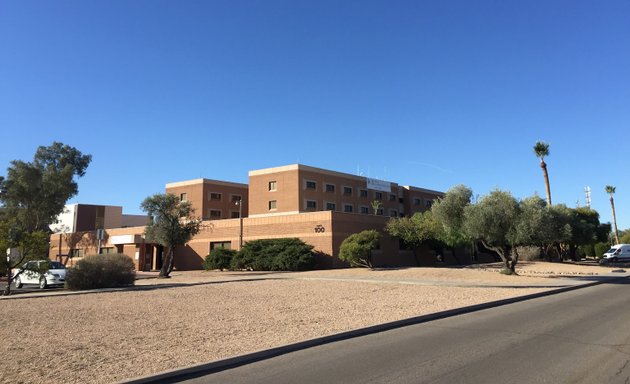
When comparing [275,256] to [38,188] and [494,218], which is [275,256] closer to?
[494,218]

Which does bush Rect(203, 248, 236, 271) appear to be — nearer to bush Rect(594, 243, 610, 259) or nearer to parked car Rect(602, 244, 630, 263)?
parked car Rect(602, 244, 630, 263)

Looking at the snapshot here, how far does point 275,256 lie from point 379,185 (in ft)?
112

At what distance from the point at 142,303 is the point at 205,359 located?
28.8 feet

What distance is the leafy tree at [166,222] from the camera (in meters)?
34.8

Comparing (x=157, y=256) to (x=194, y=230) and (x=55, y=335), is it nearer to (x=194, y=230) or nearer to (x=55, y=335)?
(x=194, y=230)

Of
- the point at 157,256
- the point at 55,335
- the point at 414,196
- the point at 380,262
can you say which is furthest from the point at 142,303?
the point at 414,196

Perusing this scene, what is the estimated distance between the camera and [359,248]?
36594 mm

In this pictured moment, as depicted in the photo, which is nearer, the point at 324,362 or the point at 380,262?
the point at 324,362

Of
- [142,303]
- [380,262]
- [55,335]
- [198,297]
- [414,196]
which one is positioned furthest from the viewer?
[414,196]

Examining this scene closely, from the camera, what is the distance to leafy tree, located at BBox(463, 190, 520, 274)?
27094 millimetres

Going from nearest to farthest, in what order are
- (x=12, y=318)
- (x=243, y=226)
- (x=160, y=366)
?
(x=160, y=366), (x=12, y=318), (x=243, y=226)

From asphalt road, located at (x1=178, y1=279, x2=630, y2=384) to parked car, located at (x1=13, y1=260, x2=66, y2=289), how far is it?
15865mm

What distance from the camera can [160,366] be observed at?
7.31m

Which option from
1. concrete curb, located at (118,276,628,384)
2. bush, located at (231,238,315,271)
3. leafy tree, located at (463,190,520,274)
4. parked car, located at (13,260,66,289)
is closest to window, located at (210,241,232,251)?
bush, located at (231,238,315,271)
